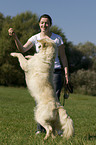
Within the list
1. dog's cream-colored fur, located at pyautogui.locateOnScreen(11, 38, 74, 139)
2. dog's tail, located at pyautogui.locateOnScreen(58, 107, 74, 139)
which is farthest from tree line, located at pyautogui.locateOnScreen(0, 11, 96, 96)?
dog's tail, located at pyautogui.locateOnScreen(58, 107, 74, 139)

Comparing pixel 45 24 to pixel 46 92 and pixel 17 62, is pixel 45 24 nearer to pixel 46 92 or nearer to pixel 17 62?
pixel 46 92

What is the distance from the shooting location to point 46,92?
4.35m

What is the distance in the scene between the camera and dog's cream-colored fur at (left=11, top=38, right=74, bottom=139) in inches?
166

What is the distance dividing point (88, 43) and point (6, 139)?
142ft

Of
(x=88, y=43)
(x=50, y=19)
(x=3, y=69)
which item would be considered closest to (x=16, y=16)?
(x=3, y=69)

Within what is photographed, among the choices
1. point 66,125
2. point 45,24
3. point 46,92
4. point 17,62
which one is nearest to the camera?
A: point 66,125

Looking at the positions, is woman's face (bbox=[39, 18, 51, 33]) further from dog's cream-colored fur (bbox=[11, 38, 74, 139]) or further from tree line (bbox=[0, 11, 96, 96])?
tree line (bbox=[0, 11, 96, 96])

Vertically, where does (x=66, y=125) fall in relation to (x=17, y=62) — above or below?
below

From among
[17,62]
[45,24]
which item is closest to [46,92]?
[45,24]

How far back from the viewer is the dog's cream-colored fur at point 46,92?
4.21 meters

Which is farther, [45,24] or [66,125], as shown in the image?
[45,24]

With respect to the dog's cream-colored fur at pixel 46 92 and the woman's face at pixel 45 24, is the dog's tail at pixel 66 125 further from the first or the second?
the woman's face at pixel 45 24

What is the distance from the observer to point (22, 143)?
4359mm

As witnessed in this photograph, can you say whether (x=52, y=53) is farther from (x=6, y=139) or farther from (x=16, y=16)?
(x=16, y=16)
